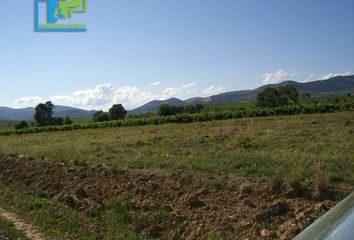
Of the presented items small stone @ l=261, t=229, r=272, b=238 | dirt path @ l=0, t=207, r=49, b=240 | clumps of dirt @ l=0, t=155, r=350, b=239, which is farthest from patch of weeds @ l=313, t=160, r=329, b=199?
dirt path @ l=0, t=207, r=49, b=240

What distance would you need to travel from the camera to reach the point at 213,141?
2344 centimetres

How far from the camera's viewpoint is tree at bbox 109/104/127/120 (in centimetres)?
9956

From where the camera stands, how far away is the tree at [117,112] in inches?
3920

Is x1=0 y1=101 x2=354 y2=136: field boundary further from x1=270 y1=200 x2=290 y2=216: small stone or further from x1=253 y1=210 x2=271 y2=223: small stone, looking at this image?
x1=253 y1=210 x2=271 y2=223: small stone

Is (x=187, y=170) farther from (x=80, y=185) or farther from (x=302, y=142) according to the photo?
(x=302, y=142)

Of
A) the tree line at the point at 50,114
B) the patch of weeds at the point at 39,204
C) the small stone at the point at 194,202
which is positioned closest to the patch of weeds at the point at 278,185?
the small stone at the point at 194,202

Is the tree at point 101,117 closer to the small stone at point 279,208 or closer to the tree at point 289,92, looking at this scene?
the tree at point 289,92

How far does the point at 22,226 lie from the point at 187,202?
3994mm

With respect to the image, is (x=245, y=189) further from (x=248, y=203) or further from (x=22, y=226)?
(x=22, y=226)

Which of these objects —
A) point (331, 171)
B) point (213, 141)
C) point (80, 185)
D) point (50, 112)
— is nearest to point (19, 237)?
point (80, 185)

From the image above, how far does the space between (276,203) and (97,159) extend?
36.4ft

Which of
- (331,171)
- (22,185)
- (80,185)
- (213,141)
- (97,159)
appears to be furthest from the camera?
(213,141)

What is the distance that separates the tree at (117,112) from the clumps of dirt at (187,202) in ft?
281

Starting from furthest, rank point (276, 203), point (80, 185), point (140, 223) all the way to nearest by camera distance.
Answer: point (80, 185) < point (140, 223) < point (276, 203)
